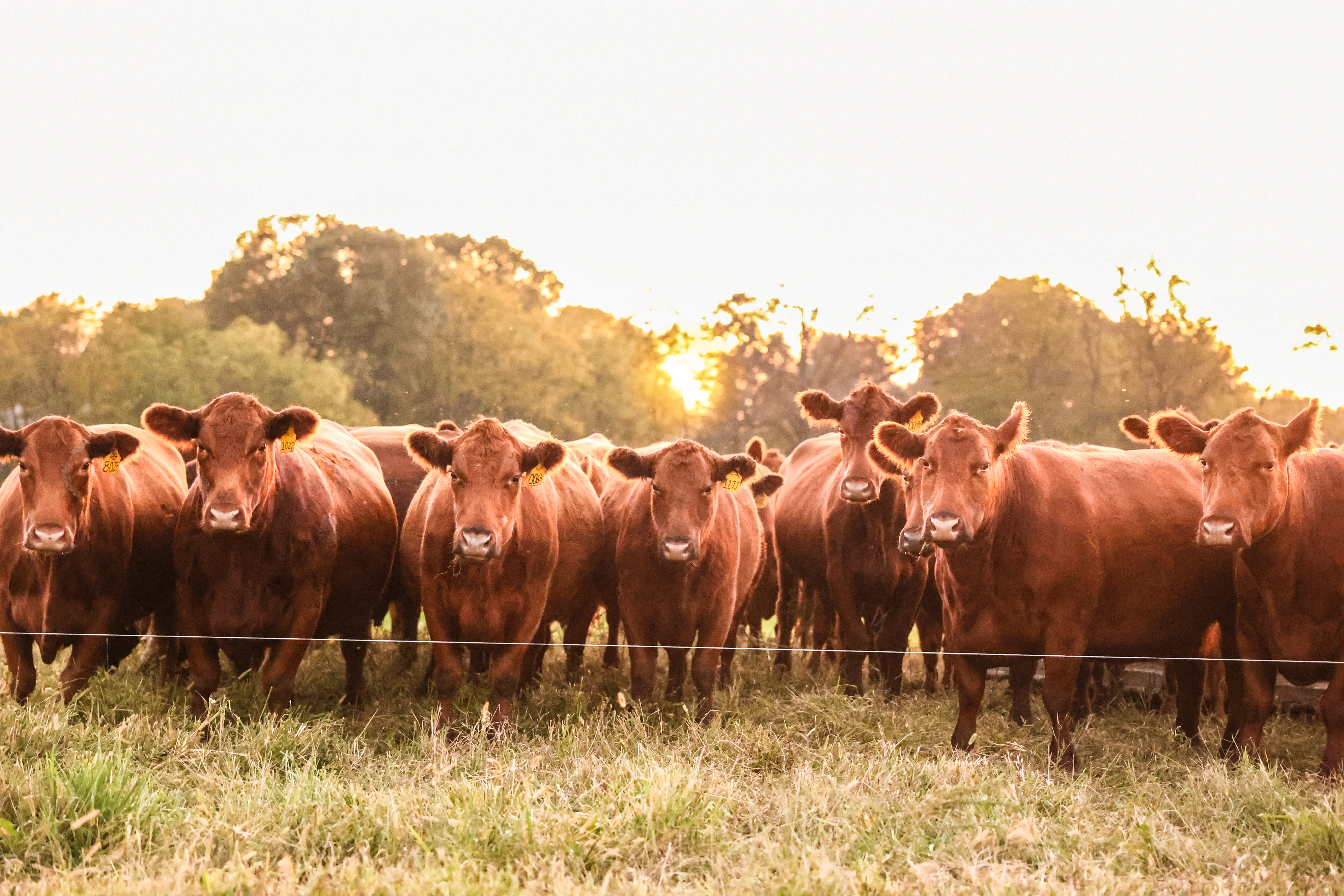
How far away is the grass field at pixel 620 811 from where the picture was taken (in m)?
4.21

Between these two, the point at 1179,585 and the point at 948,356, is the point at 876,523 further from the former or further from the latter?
the point at 948,356

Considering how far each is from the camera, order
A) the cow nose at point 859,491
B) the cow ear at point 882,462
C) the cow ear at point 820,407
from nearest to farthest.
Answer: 1. the cow ear at point 882,462
2. the cow nose at point 859,491
3. the cow ear at point 820,407

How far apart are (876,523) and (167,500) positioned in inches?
186

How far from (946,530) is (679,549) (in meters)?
1.60

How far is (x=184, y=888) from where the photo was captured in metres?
3.88

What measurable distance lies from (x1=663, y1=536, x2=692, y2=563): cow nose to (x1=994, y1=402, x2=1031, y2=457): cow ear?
5.83 ft

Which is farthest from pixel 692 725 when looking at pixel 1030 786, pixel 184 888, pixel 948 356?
pixel 948 356

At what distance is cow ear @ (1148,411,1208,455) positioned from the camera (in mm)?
6672

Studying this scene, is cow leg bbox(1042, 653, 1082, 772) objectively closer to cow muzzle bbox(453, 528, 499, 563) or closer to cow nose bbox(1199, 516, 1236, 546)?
cow nose bbox(1199, 516, 1236, 546)

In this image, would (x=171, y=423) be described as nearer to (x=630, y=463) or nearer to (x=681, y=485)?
(x=630, y=463)

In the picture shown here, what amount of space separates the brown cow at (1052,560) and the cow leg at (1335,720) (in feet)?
2.79

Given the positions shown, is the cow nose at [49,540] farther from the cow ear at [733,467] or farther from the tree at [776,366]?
the tree at [776,366]

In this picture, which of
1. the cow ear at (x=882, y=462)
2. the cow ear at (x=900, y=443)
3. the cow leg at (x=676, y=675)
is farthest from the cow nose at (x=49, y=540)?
the cow ear at (x=882, y=462)

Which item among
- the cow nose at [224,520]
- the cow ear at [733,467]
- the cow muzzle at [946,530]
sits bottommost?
the cow nose at [224,520]
